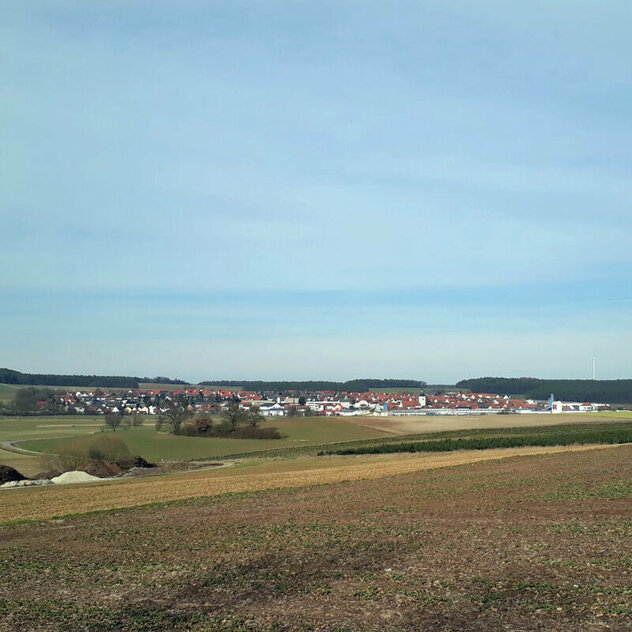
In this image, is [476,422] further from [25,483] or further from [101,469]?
[25,483]

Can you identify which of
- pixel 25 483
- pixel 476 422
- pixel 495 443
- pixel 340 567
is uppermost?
pixel 340 567

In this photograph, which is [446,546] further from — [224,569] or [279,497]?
[279,497]

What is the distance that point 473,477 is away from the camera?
3578 cm

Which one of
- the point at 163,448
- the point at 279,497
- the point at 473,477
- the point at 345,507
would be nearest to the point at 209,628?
the point at 345,507

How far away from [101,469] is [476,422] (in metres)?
72.0

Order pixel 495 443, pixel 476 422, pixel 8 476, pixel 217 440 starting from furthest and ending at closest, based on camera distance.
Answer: pixel 476 422
pixel 217 440
pixel 495 443
pixel 8 476

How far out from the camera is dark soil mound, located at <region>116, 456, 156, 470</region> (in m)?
73.0

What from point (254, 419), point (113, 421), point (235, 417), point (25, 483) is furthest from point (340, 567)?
point (113, 421)

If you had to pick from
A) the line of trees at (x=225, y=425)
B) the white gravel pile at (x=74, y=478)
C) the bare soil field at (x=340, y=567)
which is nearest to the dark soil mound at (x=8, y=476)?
the white gravel pile at (x=74, y=478)

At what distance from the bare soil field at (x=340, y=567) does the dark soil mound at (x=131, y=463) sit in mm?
46766

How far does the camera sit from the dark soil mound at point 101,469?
65.0 metres

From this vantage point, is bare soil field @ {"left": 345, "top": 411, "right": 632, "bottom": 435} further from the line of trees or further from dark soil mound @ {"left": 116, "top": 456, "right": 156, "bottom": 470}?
dark soil mound @ {"left": 116, "top": 456, "right": 156, "bottom": 470}

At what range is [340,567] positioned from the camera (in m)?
15.8

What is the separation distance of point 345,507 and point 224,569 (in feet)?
36.0
